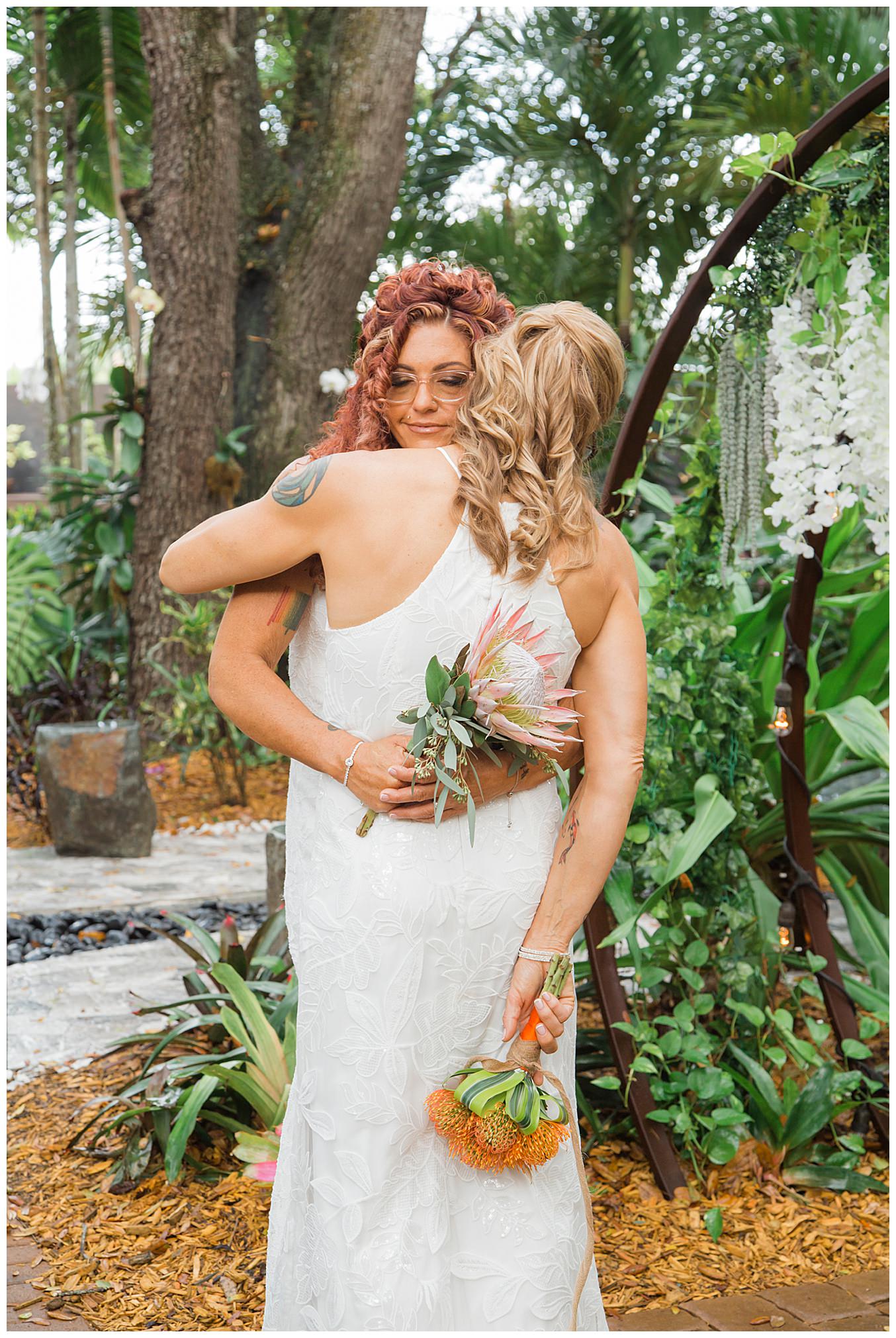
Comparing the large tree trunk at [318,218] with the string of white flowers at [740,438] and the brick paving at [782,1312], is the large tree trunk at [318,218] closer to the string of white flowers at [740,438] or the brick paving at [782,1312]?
the string of white flowers at [740,438]

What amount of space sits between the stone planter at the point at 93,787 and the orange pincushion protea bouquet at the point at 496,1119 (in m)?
4.86

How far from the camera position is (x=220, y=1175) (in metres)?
2.88

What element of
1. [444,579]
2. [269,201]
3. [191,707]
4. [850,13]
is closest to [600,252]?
[850,13]

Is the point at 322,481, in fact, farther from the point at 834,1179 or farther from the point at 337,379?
the point at 337,379

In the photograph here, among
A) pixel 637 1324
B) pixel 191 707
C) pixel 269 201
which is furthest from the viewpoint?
pixel 269 201

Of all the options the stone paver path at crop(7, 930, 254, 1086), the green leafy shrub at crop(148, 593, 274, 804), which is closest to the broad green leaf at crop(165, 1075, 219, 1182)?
the stone paver path at crop(7, 930, 254, 1086)

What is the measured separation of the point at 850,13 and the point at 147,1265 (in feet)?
35.0

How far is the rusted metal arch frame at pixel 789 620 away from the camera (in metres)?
2.50

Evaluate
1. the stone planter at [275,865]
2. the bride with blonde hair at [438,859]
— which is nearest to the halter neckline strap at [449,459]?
the bride with blonde hair at [438,859]

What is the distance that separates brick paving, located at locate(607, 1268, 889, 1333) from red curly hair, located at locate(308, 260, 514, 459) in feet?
6.43

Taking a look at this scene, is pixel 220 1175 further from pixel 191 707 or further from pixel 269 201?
pixel 269 201

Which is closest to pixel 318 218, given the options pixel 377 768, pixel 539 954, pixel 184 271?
pixel 184 271

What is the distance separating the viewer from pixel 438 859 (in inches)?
68.1

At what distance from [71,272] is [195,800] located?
9699 mm
